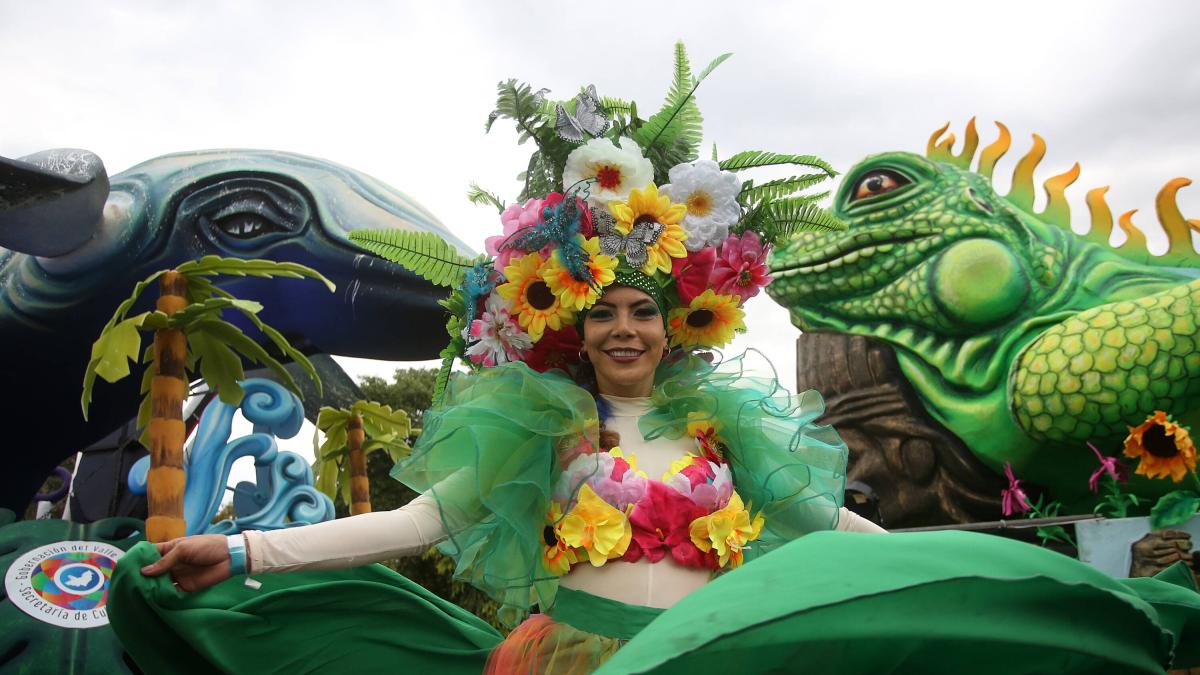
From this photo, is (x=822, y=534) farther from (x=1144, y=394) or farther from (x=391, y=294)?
(x=1144, y=394)

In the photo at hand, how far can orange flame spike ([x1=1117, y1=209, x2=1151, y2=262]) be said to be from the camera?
8484 millimetres

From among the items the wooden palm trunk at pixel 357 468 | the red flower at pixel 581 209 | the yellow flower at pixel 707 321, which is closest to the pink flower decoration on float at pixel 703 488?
the yellow flower at pixel 707 321

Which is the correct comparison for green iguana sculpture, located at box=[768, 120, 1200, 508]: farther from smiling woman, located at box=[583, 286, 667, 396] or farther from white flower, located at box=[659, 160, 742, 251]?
smiling woman, located at box=[583, 286, 667, 396]

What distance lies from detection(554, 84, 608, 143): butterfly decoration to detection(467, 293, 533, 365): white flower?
1.52ft

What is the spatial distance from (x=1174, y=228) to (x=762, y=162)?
7.05m

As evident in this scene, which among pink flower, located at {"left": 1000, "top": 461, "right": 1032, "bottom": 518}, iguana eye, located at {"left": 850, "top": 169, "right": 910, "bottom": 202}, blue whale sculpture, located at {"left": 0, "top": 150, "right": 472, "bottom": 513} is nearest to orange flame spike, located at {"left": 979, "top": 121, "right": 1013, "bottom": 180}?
iguana eye, located at {"left": 850, "top": 169, "right": 910, "bottom": 202}

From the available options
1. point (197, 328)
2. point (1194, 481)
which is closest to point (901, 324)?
point (1194, 481)

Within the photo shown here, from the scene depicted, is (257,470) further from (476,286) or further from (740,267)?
(740,267)

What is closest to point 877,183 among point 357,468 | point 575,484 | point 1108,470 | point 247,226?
point 1108,470

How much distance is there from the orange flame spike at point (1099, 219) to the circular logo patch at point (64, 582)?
Answer: 7.65 meters

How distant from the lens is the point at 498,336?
2.69 m

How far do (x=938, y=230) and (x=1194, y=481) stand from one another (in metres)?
2.67

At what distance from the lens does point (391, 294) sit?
22.0 feet

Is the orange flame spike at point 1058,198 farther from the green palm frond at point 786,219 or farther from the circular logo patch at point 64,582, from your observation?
the circular logo patch at point 64,582
